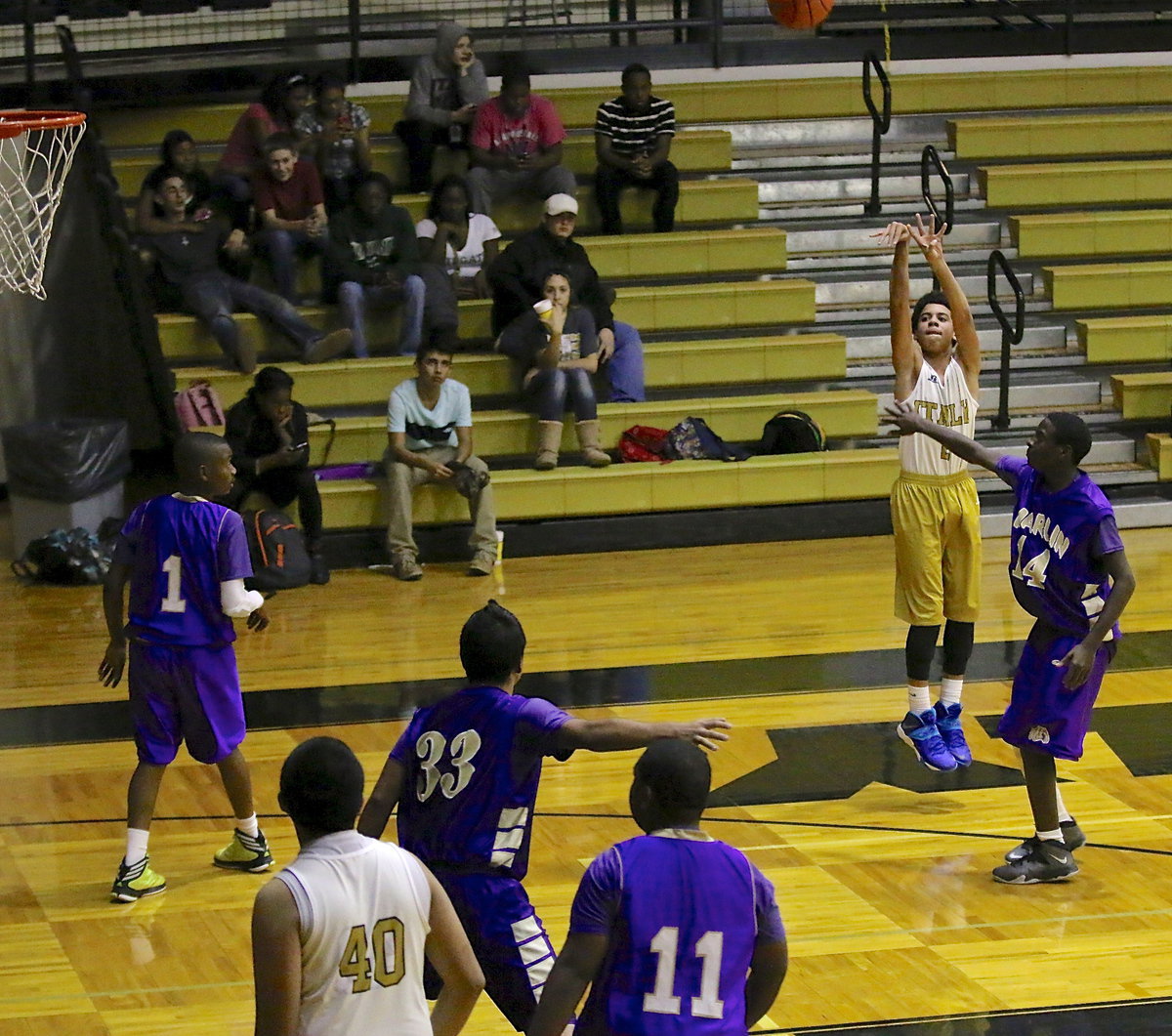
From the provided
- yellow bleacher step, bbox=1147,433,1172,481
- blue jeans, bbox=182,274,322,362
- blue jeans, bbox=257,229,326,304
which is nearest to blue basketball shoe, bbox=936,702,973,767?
yellow bleacher step, bbox=1147,433,1172,481

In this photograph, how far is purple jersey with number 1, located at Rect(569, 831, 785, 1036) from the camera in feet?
9.73

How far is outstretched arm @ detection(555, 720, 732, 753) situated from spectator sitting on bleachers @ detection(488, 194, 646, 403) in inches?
274

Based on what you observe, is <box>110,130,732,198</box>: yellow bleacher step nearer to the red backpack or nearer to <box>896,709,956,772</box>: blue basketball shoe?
the red backpack

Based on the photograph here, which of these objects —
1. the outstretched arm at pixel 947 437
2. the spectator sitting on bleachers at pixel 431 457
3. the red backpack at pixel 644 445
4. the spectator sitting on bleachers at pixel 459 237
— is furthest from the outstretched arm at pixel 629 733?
the spectator sitting on bleachers at pixel 459 237

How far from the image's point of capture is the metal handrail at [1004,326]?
34.0 ft

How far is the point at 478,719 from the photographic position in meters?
3.63

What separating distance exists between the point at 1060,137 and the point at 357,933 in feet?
35.3

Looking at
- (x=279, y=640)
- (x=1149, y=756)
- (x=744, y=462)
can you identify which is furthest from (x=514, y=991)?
(x=744, y=462)

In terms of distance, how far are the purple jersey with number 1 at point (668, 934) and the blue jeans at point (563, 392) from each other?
716 centimetres

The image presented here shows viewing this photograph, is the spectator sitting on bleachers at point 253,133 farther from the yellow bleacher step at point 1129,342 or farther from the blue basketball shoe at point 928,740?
the blue basketball shoe at point 928,740

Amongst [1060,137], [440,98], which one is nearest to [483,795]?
[440,98]

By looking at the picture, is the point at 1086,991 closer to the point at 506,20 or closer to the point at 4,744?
the point at 4,744

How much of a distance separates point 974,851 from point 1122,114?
843cm

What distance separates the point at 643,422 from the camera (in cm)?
1054
